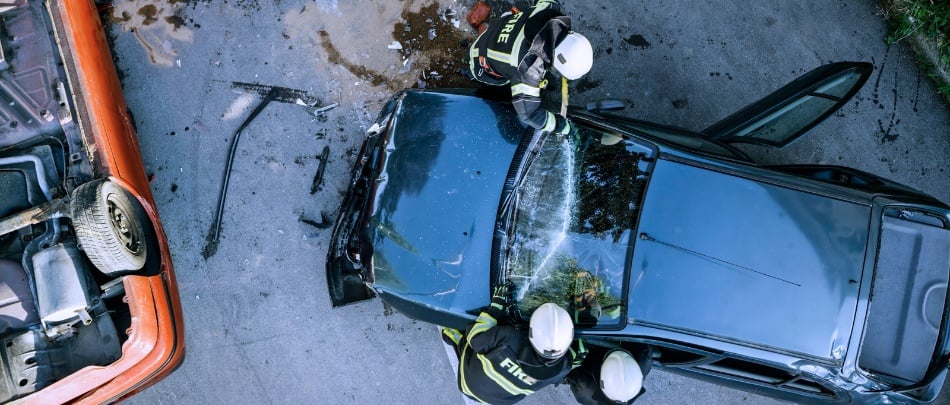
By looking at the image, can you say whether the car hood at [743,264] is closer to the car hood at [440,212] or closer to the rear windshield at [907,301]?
the rear windshield at [907,301]

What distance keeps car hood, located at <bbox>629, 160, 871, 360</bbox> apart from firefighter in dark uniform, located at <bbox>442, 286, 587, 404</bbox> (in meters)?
0.51

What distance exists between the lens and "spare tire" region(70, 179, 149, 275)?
342 centimetres

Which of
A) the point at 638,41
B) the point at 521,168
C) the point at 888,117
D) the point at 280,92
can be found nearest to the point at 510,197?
the point at 521,168

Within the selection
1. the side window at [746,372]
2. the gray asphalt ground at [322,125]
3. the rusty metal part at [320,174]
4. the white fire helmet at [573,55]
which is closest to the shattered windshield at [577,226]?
the white fire helmet at [573,55]

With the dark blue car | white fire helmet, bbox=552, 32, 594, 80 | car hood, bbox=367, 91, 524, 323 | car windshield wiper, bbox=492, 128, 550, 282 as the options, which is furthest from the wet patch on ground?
white fire helmet, bbox=552, 32, 594, 80

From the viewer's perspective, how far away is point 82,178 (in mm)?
3740

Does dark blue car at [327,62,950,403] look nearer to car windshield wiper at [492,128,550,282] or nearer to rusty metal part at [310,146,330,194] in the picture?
car windshield wiper at [492,128,550,282]

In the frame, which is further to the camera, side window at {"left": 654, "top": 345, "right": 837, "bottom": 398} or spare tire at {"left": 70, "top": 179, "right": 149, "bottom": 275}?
side window at {"left": 654, "top": 345, "right": 837, "bottom": 398}

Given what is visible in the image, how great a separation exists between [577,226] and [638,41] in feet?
6.91

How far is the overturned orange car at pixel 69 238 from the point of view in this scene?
348 cm

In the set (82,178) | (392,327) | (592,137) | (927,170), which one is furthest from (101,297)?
(927,170)

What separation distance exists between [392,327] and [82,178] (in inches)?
95.5

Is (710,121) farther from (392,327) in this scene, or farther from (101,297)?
(101,297)

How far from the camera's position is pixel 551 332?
10.8ft
